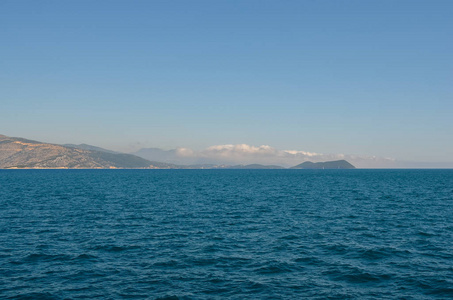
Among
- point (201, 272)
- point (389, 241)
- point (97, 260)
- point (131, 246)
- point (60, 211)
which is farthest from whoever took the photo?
point (60, 211)

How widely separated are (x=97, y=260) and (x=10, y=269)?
7.68 m

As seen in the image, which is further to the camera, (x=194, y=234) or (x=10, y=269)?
(x=194, y=234)

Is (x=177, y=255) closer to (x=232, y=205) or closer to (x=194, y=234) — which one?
(x=194, y=234)

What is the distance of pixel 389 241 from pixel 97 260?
3628cm

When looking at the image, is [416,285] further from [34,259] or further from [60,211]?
[60,211]

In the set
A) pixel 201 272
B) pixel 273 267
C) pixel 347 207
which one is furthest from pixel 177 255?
pixel 347 207

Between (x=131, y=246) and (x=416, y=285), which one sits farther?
(x=131, y=246)

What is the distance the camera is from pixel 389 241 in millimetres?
45344

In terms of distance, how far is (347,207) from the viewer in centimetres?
8050

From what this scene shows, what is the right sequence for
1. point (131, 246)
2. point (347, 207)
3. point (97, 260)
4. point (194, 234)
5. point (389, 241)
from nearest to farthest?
point (97, 260) < point (131, 246) < point (389, 241) < point (194, 234) < point (347, 207)

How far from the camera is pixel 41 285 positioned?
28.5 meters

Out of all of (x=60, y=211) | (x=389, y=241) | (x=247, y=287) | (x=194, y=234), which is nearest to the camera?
(x=247, y=287)

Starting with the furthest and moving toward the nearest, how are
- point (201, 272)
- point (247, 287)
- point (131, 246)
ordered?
point (131, 246) → point (201, 272) → point (247, 287)

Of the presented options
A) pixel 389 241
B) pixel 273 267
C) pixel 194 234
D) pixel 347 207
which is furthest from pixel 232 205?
pixel 273 267
